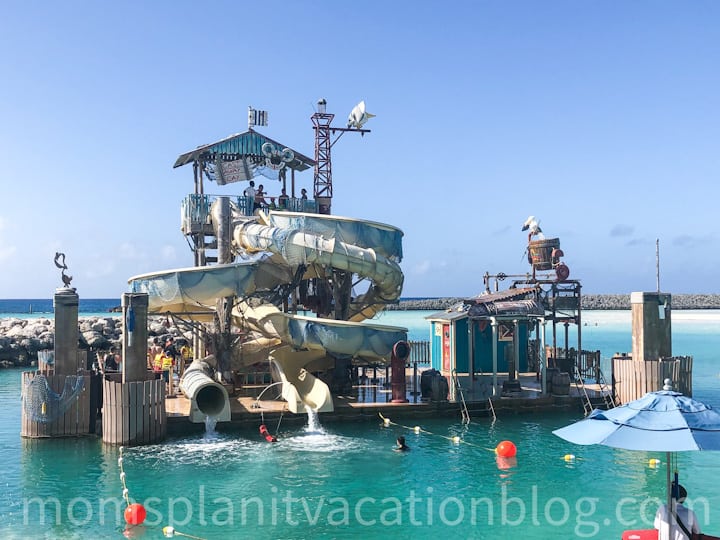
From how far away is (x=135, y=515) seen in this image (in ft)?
45.4

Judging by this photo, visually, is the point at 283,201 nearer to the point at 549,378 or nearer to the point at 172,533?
the point at 549,378

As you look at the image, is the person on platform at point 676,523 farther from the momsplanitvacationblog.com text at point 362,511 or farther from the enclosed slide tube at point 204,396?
the enclosed slide tube at point 204,396

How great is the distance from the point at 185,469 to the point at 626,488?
446 inches

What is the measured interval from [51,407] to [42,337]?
35559 mm

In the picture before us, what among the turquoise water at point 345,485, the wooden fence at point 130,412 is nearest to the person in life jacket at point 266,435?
the turquoise water at point 345,485

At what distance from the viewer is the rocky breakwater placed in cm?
4816

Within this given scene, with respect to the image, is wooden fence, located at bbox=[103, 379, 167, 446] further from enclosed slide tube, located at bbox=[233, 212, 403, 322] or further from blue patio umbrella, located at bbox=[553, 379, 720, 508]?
→ blue patio umbrella, located at bbox=[553, 379, 720, 508]

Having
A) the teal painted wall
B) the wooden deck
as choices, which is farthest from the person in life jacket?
the teal painted wall

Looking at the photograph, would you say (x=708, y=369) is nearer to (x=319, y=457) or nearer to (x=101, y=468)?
(x=319, y=457)

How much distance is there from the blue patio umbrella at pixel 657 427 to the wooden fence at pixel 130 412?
14248 millimetres

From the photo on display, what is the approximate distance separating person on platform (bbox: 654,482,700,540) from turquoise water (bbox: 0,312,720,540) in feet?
15.0

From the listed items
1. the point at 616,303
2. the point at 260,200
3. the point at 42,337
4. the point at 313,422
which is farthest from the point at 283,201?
the point at 616,303

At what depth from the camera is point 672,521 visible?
29.3 feet

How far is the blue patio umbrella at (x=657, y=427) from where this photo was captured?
859 centimetres
